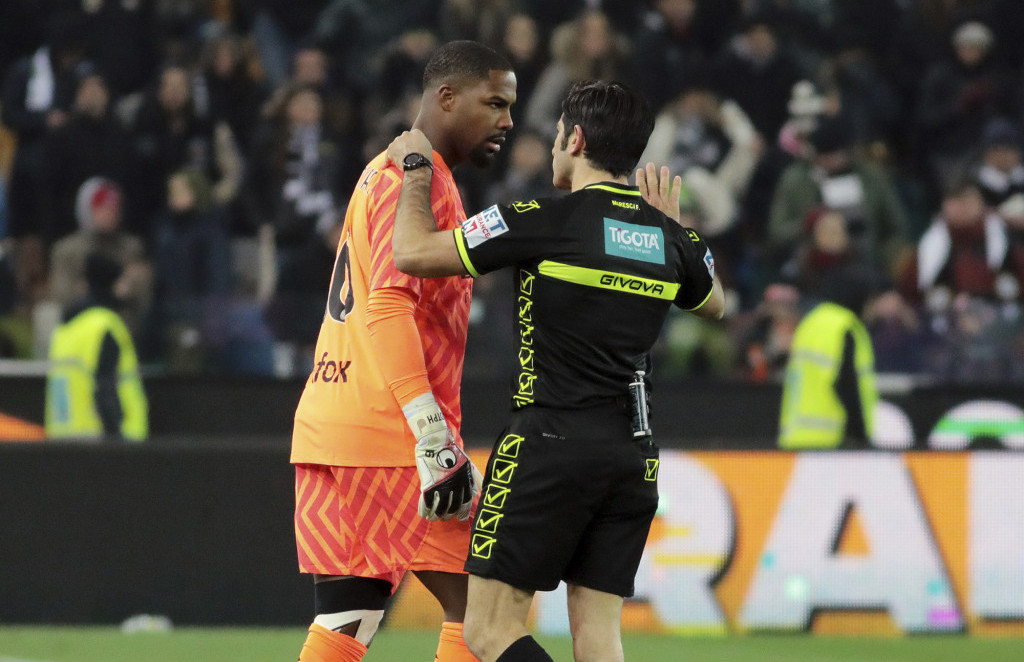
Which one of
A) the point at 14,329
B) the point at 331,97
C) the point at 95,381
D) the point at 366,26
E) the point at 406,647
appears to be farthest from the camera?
the point at 366,26

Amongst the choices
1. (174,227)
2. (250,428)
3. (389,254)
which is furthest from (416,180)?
(174,227)

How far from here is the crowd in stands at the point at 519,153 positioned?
9.50m

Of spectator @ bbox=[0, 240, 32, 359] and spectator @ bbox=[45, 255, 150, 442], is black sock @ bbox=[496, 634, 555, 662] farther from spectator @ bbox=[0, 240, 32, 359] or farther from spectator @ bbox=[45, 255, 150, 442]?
spectator @ bbox=[0, 240, 32, 359]

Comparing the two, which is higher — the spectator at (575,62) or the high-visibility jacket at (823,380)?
the spectator at (575,62)

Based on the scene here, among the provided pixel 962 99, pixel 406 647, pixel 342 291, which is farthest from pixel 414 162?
pixel 962 99

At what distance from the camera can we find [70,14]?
11570 mm

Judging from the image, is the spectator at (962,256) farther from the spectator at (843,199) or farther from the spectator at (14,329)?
the spectator at (14,329)

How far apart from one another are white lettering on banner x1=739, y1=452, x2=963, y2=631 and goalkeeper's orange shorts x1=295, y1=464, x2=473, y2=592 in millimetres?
3695

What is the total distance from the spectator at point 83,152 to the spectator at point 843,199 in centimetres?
475

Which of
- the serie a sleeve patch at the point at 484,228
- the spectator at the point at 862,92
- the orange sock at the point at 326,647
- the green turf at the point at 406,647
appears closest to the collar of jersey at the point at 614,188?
the serie a sleeve patch at the point at 484,228

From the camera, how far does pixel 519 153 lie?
10.3 meters

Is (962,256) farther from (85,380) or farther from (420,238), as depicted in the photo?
(420,238)

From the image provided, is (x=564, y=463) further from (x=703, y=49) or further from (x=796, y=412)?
(x=703, y=49)

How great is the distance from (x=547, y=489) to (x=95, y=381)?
18.8 feet
